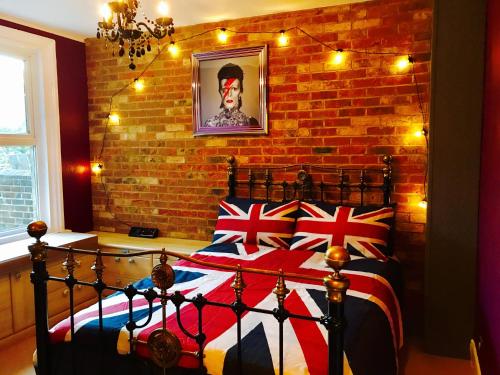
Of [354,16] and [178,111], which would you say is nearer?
[354,16]

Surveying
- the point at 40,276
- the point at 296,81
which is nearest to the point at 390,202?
the point at 296,81

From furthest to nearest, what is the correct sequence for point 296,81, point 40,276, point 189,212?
point 189,212 → point 296,81 → point 40,276

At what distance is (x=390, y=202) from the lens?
2840 mm

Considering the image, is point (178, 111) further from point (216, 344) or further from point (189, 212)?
point (216, 344)

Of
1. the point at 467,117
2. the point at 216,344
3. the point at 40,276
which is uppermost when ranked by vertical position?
the point at 467,117

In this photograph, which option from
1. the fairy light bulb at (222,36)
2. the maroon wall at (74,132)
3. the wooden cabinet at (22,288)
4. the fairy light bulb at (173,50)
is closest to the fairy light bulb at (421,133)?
the fairy light bulb at (222,36)

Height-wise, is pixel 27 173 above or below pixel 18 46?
below

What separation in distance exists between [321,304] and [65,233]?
2551mm

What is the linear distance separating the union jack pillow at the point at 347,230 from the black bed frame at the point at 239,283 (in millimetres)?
252

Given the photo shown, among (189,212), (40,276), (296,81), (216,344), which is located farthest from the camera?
(189,212)

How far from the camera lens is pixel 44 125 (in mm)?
3479

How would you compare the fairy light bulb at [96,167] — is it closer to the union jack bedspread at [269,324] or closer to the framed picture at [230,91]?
the framed picture at [230,91]

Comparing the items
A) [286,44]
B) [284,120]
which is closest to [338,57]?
[286,44]

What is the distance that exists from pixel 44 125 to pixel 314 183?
229 cm
